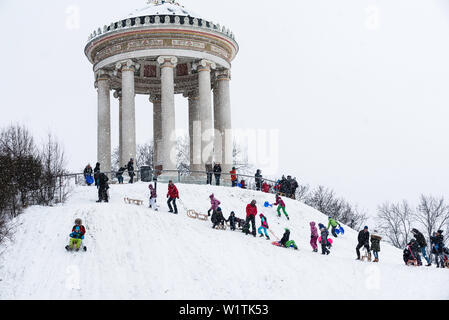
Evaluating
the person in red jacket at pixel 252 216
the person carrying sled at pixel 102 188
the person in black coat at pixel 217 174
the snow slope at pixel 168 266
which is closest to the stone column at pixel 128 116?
the person in black coat at pixel 217 174

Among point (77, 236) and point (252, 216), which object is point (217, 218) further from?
point (77, 236)

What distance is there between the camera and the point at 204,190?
100 ft

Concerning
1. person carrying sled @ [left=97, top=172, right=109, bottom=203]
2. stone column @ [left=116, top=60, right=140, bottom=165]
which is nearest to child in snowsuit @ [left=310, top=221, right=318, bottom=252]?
person carrying sled @ [left=97, top=172, right=109, bottom=203]

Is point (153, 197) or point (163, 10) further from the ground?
point (163, 10)

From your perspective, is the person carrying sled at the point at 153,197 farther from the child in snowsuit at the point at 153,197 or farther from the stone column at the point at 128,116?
the stone column at the point at 128,116

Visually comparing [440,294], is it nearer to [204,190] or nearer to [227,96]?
[204,190]

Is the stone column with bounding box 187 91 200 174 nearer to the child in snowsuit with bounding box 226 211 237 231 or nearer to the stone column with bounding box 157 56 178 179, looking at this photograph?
the stone column with bounding box 157 56 178 179

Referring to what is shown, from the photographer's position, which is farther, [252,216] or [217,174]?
[217,174]

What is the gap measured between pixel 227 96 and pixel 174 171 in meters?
7.86

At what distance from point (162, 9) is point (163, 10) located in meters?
0.24

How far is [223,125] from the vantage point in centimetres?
3838

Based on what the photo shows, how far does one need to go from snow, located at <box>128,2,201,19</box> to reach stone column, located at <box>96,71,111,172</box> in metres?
4.97

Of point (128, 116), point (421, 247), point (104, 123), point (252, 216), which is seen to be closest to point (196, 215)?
point (252, 216)

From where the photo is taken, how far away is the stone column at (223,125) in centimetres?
3803
